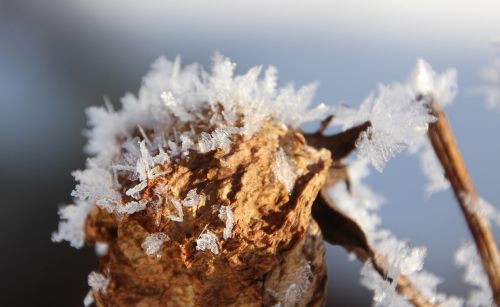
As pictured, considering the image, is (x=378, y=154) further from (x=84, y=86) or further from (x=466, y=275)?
(x=84, y=86)

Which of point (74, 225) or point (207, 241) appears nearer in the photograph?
point (207, 241)

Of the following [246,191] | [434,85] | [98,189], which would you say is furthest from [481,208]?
[98,189]

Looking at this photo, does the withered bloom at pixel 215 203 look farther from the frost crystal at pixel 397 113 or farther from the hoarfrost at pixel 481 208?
the hoarfrost at pixel 481 208

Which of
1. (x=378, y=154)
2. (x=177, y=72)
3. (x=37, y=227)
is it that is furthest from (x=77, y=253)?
(x=378, y=154)

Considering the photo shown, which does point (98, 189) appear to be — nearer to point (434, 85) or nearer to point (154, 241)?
point (154, 241)

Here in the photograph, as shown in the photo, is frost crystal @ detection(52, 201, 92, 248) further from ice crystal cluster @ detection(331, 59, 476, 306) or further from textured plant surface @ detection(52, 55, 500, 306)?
ice crystal cluster @ detection(331, 59, 476, 306)

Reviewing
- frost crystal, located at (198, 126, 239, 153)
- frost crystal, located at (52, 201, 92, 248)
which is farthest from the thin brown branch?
frost crystal, located at (52, 201, 92, 248)
